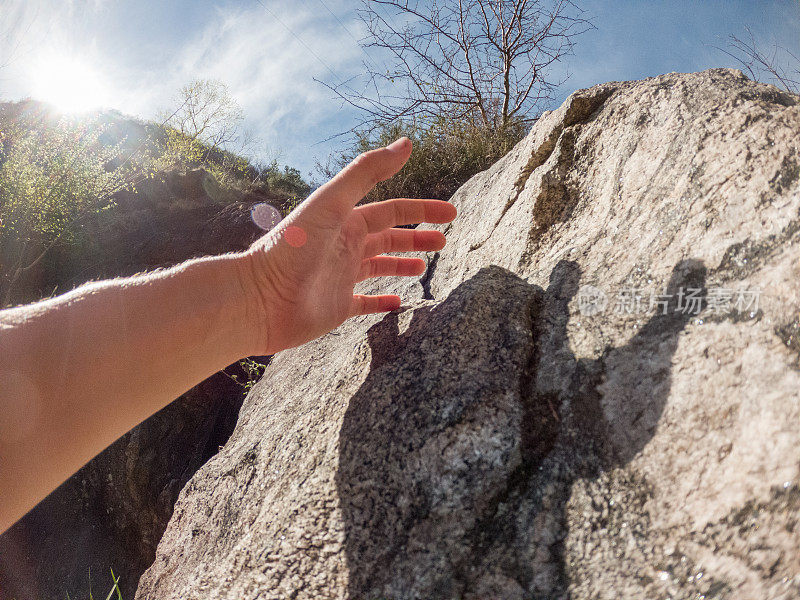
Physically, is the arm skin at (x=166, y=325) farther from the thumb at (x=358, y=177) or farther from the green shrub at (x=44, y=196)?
the green shrub at (x=44, y=196)

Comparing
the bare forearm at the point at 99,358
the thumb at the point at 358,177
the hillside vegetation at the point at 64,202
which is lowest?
the bare forearm at the point at 99,358

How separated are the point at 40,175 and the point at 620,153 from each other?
34.0 ft

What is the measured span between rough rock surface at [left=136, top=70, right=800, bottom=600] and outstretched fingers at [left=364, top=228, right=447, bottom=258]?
29 centimetres

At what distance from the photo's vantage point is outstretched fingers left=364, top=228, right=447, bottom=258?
5.61 ft

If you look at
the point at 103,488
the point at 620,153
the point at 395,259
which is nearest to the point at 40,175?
the point at 103,488

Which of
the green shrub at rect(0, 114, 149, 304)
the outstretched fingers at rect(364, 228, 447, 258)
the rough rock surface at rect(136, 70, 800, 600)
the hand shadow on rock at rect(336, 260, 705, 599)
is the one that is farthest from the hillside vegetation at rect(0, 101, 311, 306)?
the hand shadow on rock at rect(336, 260, 705, 599)

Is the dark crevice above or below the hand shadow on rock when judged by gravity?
above

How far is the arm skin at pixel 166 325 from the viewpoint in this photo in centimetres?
114

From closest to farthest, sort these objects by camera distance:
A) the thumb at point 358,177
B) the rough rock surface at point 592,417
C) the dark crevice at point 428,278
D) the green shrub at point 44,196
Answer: the rough rock surface at point 592,417, the thumb at point 358,177, the dark crevice at point 428,278, the green shrub at point 44,196

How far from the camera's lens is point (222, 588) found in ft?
3.71

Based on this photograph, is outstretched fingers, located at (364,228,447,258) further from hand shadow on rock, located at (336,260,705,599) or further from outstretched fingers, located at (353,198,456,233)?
hand shadow on rock, located at (336,260,705,599)

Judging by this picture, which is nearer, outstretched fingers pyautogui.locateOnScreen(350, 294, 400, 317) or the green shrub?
outstretched fingers pyautogui.locateOnScreen(350, 294, 400, 317)

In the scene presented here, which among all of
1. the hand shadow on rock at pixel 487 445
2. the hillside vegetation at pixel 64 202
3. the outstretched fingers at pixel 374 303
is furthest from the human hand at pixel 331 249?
the hillside vegetation at pixel 64 202

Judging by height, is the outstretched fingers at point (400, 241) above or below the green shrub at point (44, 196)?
below
